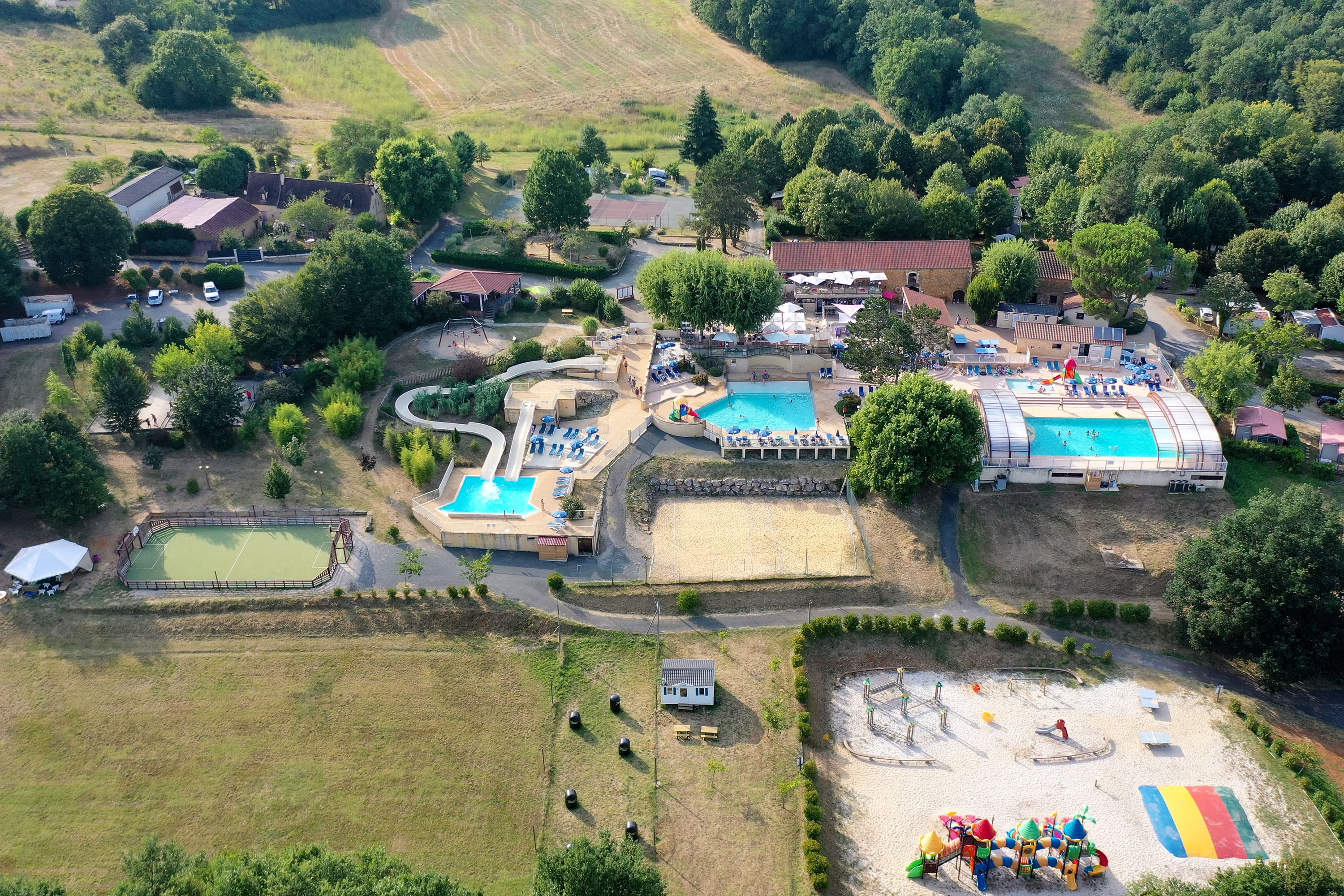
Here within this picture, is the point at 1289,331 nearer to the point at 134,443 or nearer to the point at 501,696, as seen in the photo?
the point at 501,696

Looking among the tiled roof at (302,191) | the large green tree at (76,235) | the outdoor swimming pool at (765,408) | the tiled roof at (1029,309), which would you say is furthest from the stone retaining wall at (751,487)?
the large green tree at (76,235)

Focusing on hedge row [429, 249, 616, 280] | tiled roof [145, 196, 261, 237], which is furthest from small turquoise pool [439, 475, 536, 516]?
tiled roof [145, 196, 261, 237]

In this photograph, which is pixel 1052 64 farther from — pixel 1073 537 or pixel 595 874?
pixel 595 874

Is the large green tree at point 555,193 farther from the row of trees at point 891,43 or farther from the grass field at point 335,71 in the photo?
the row of trees at point 891,43

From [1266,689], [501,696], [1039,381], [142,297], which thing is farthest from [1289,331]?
[142,297]

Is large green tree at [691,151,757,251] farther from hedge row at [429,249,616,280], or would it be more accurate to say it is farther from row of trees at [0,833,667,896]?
row of trees at [0,833,667,896]

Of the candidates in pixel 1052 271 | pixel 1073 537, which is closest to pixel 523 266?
pixel 1052 271

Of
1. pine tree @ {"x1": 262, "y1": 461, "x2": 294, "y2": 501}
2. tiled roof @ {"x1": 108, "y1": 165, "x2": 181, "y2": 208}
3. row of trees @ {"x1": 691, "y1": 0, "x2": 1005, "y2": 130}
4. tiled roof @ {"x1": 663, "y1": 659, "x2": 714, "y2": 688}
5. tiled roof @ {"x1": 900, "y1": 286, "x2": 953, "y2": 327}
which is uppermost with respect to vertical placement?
row of trees @ {"x1": 691, "y1": 0, "x2": 1005, "y2": 130}
